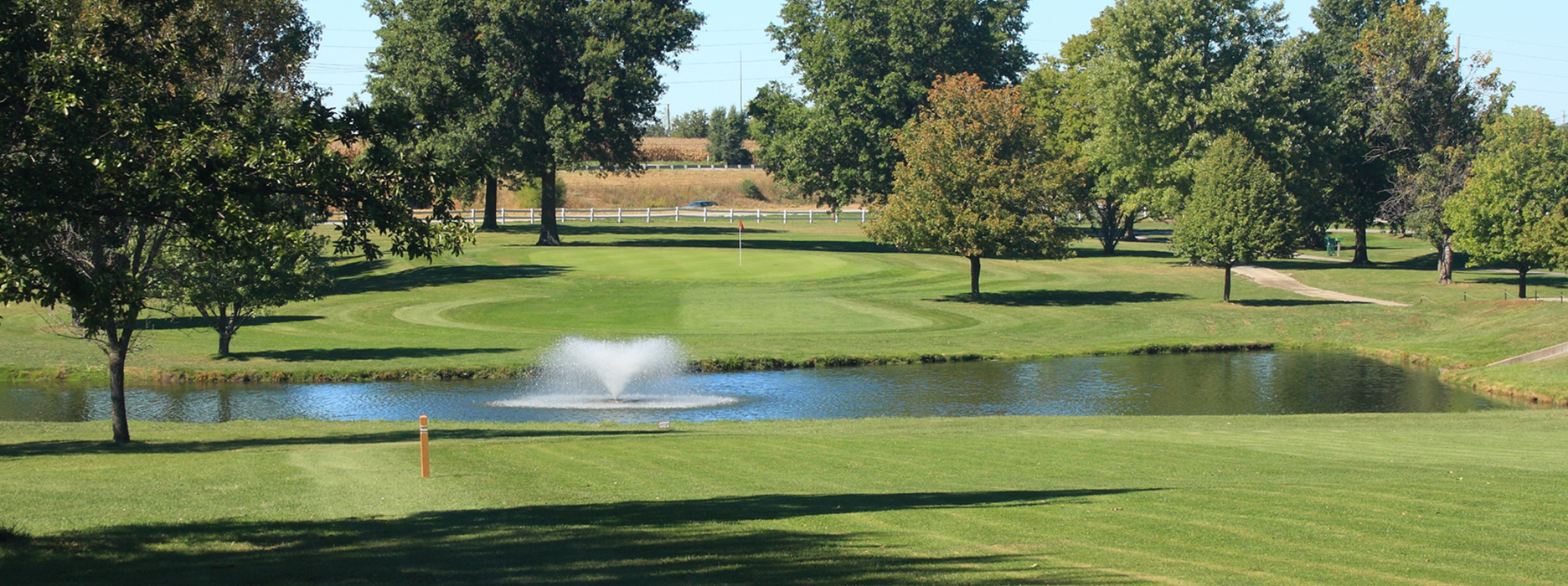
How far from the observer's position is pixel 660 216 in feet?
330

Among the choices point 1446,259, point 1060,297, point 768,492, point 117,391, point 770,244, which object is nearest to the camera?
point 768,492

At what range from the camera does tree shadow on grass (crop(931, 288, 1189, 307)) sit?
51375 millimetres

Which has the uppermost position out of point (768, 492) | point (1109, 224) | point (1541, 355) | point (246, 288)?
point (1109, 224)

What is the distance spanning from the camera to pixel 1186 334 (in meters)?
43.8

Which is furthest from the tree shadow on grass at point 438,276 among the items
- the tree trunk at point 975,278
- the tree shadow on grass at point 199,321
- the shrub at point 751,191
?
the shrub at point 751,191

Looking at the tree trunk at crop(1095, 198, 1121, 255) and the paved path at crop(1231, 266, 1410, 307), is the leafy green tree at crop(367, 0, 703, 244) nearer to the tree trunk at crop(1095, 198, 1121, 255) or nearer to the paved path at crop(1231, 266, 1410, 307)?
the tree trunk at crop(1095, 198, 1121, 255)

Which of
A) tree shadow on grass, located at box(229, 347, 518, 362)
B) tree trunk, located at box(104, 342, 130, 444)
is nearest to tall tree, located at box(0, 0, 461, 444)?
tree trunk, located at box(104, 342, 130, 444)

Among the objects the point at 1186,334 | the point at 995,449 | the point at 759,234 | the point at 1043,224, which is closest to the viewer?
the point at 995,449

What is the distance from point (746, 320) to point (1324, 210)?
125 feet

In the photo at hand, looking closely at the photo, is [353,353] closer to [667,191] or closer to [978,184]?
[978,184]

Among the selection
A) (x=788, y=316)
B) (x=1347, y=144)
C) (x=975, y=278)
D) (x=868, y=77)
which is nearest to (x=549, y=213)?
(x=868, y=77)

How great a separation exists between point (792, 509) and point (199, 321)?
124ft

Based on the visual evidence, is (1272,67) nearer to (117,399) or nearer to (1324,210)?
(1324,210)

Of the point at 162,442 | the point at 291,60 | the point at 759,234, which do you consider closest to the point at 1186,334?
the point at 162,442
